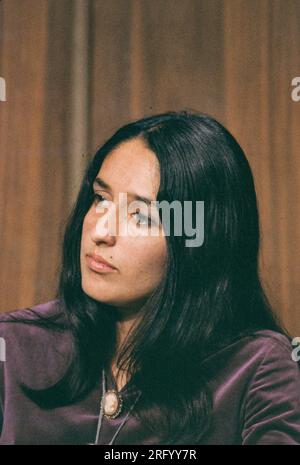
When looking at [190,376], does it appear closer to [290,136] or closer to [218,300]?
[218,300]

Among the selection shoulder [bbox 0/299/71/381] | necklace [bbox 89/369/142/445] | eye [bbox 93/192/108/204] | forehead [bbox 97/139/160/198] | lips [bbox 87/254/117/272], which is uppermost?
forehead [bbox 97/139/160/198]

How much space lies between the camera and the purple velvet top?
88 cm

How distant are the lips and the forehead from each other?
106mm

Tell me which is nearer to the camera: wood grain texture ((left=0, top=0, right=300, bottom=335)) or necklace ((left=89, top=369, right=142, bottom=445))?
necklace ((left=89, top=369, right=142, bottom=445))

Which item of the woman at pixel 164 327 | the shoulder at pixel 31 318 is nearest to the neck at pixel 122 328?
the woman at pixel 164 327

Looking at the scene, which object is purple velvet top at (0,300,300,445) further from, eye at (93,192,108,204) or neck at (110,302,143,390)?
eye at (93,192,108,204)

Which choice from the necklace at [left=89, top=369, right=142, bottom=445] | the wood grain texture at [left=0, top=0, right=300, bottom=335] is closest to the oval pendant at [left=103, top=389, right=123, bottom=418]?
the necklace at [left=89, top=369, right=142, bottom=445]

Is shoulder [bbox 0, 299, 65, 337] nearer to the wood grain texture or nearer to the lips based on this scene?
the wood grain texture

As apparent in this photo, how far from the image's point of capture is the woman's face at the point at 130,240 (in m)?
0.92

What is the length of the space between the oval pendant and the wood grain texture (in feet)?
0.71

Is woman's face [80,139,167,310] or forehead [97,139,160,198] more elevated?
forehead [97,139,160,198]

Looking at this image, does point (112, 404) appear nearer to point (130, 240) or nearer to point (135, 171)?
point (130, 240)

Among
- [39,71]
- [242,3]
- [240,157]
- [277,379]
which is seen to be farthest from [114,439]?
[242,3]

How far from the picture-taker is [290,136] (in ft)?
3.52
